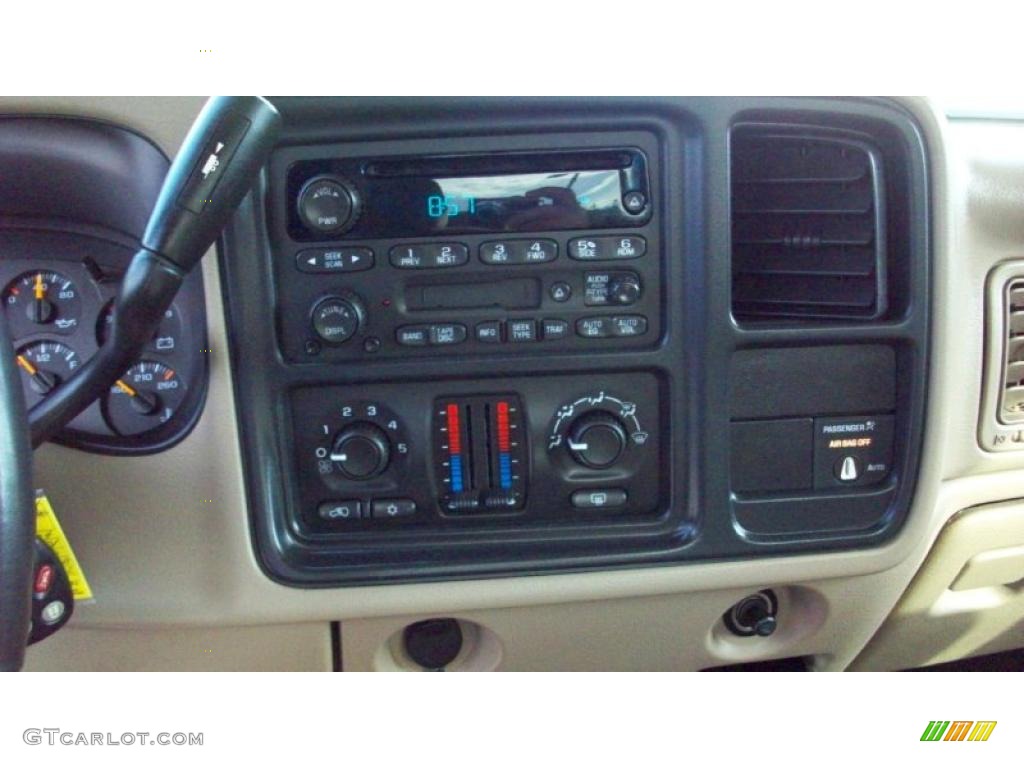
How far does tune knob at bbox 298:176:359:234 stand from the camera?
2.29 ft

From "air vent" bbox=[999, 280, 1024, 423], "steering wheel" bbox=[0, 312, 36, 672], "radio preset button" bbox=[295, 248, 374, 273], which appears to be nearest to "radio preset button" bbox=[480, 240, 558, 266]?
"radio preset button" bbox=[295, 248, 374, 273]

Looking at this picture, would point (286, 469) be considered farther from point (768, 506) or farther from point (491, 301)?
point (768, 506)

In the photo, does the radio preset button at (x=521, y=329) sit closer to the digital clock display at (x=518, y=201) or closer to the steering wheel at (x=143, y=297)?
the digital clock display at (x=518, y=201)

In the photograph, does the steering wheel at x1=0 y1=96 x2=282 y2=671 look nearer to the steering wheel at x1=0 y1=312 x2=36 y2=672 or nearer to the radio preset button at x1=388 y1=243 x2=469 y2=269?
the steering wheel at x1=0 y1=312 x2=36 y2=672

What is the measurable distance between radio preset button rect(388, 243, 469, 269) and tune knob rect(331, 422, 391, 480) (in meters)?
0.14

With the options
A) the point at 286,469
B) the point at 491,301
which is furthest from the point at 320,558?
the point at 491,301

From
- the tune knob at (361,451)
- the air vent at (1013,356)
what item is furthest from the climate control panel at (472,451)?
the air vent at (1013,356)

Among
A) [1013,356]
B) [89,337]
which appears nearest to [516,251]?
[89,337]

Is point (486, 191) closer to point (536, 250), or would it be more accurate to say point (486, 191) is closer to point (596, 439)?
point (536, 250)

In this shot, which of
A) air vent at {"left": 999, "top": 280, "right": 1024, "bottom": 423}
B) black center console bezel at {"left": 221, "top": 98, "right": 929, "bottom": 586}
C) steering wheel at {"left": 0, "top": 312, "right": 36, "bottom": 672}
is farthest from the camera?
air vent at {"left": 999, "top": 280, "right": 1024, "bottom": 423}

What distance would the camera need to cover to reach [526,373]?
0.74 meters

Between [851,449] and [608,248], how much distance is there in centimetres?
30
